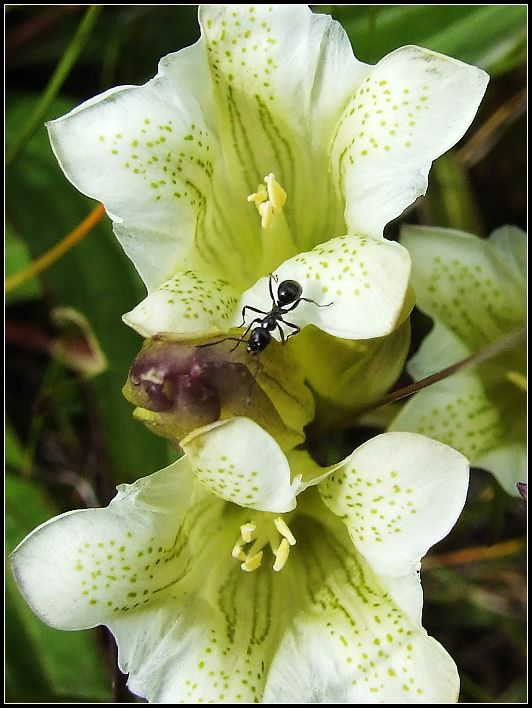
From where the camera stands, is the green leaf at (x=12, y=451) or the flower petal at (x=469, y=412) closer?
the flower petal at (x=469, y=412)

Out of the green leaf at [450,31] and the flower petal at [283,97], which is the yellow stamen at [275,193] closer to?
the flower petal at [283,97]

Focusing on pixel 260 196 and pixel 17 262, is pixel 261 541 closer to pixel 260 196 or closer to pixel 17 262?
pixel 260 196

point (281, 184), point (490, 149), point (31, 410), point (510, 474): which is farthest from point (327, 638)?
point (490, 149)

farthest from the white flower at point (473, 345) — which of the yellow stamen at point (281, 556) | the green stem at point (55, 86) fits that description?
the green stem at point (55, 86)

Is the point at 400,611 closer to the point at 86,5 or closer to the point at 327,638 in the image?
the point at 327,638

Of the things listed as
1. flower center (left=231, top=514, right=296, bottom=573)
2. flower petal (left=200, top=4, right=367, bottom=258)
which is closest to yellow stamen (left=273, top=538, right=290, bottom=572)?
flower center (left=231, top=514, right=296, bottom=573)

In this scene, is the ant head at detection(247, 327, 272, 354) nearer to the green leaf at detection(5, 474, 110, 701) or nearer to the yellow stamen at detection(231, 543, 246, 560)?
the yellow stamen at detection(231, 543, 246, 560)
